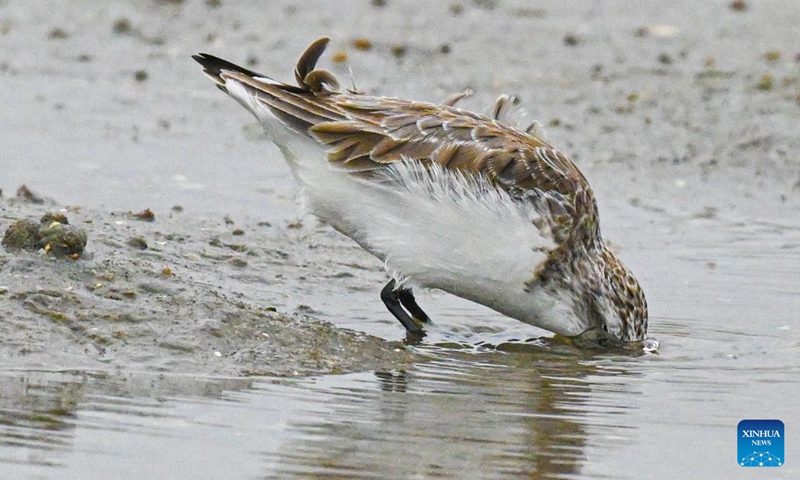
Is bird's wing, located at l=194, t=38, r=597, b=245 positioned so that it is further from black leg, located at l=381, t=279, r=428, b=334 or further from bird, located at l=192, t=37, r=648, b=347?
black leg, located at l=381, t=279, r=428, b=334

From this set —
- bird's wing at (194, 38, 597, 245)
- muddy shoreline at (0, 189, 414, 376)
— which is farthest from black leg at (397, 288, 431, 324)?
bird's wing at (194, 38, 597, 245)

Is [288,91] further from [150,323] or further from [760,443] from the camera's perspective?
[760,443]

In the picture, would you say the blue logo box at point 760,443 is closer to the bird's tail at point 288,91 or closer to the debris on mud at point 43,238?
the bird's tail at point 288,91

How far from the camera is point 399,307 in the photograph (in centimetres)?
724

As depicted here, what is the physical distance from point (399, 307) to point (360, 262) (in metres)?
1.27

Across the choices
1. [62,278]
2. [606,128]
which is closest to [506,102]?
[62,278]

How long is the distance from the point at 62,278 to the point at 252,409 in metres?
1.62

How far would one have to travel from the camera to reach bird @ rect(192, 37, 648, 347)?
6.78 m

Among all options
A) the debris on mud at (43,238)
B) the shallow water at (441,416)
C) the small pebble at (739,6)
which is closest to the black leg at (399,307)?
the shallow water at (441,416)

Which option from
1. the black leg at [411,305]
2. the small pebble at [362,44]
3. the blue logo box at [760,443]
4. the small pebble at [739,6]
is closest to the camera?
the blue logo box at [760,443]

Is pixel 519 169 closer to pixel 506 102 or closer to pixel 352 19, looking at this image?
pixel 506 102

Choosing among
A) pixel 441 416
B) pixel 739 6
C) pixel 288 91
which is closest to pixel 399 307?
pixel 288 91

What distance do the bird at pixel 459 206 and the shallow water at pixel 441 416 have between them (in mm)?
281

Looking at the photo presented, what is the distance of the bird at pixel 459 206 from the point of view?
678 centimetres
